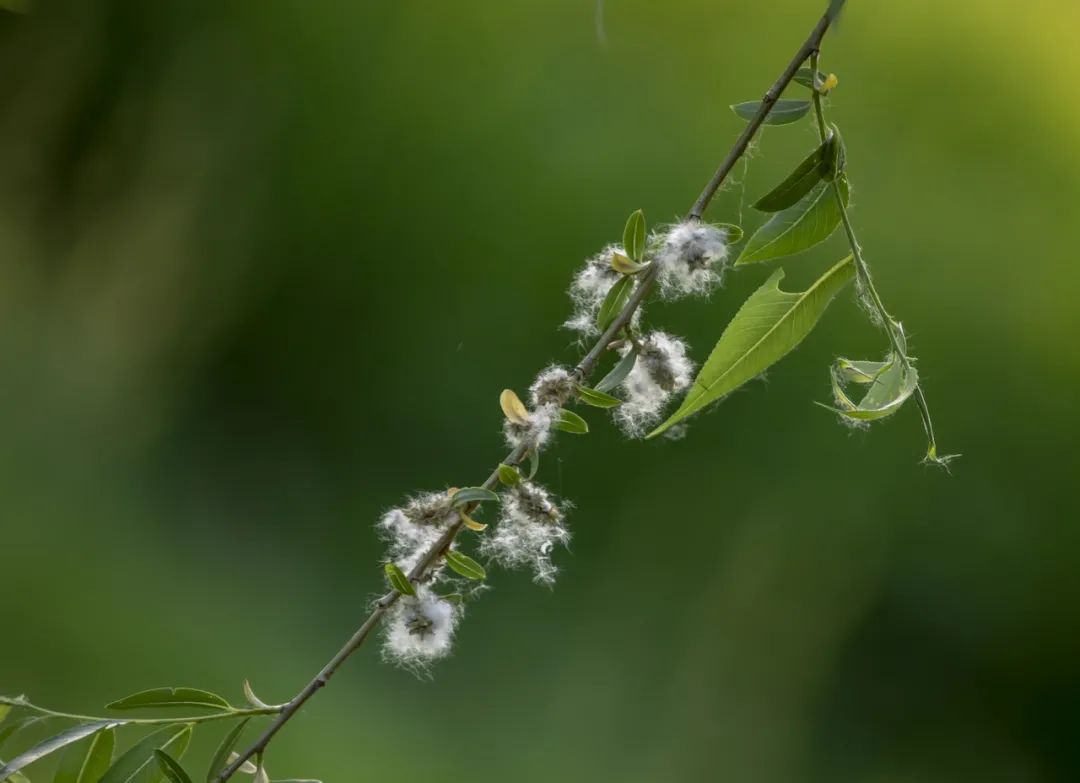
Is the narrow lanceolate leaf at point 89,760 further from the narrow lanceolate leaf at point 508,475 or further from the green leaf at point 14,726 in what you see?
the narrow lanceolate leaf at point 508,475

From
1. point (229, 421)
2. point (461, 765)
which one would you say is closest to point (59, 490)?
point (229, 421)

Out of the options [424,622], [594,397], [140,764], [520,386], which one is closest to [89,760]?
[140,764]

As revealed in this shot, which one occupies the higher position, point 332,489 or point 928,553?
point 928,553

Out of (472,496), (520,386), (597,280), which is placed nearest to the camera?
(472,496)

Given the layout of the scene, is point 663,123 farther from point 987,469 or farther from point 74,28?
point 74,28

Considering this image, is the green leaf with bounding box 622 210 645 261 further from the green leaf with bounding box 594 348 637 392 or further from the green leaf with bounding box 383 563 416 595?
the green leaf with bounding box 383 563 416 595

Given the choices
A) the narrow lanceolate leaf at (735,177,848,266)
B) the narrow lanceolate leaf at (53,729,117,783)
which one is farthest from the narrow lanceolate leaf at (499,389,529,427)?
the narrow lanceolate leaf at (53,729,117,783)

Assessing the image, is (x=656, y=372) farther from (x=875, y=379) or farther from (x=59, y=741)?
(x=59, y=741)
